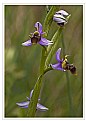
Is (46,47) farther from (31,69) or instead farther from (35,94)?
(31,69)

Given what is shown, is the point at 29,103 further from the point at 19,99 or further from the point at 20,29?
the point at 20,29

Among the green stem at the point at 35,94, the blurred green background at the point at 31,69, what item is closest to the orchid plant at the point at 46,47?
the green stem at the point at 35,94

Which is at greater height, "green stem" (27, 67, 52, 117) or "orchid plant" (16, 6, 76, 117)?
"orchid plant" (16, 6, 76, 117)

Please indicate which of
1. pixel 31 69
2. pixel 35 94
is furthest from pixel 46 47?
pixel 31 69

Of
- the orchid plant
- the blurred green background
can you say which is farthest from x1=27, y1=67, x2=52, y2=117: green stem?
the blurred green background

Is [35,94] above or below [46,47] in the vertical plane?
below

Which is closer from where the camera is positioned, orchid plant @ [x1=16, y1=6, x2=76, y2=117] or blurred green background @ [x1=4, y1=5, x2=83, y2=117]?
orchid plant @ [x1=16, y1=6, x2=76, y2=117]

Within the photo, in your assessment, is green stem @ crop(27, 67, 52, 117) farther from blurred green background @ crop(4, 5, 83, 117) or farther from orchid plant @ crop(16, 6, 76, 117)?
blurred green background @ crop(4, 5, 83, 117)
